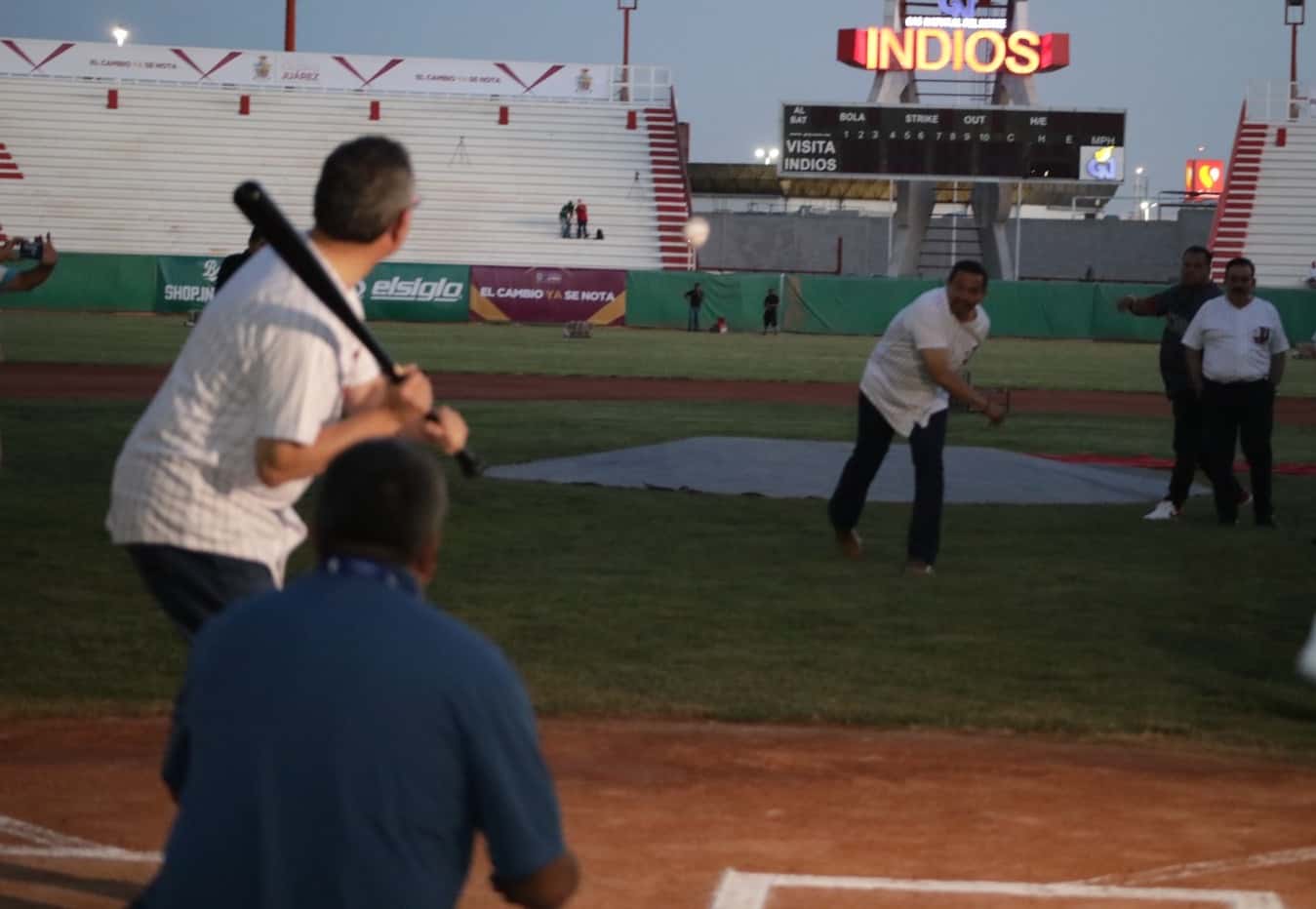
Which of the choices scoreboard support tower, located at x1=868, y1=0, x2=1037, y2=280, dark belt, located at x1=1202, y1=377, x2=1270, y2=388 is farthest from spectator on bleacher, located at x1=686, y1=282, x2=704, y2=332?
dark belt, located at x1=1202, y1=377, x2=1270, y2=388

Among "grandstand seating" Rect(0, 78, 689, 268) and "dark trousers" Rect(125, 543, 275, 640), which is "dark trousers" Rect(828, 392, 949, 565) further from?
"grandstand seating" Rect(0, 78, 689, 268)

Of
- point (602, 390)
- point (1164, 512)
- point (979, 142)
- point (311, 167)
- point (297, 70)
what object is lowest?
point (602, 390)

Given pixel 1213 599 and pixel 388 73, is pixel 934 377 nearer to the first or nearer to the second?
pixel 1213 599

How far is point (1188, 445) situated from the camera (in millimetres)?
14805

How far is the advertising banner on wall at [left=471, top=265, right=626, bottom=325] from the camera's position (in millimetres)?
53031

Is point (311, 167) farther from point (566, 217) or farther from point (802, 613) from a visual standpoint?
point (802, 613)

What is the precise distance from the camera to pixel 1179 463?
14828mm

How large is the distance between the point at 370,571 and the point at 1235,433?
1236cm

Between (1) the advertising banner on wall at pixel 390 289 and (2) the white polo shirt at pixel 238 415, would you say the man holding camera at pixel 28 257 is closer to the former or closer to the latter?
(2) the white polo shirt at pixel 238 415

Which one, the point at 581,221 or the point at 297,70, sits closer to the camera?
the point at 581,221

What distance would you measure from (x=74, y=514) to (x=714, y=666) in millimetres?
6428

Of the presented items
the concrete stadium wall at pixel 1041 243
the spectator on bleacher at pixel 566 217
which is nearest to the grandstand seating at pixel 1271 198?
the concrete stadium wall at pixel 1041 243

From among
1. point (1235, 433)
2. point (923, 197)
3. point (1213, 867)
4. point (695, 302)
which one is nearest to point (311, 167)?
point (695, 302)

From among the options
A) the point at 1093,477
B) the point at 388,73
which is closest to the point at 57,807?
Result: the point at 1093,477
